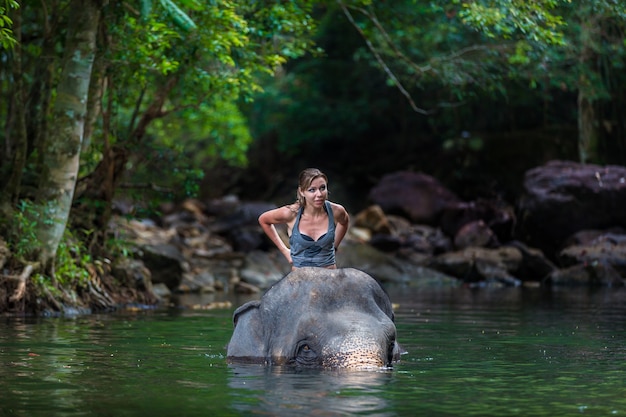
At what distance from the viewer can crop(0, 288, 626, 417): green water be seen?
329 inches

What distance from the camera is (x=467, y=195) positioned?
39656 mm

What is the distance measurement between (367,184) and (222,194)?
21.3 ft

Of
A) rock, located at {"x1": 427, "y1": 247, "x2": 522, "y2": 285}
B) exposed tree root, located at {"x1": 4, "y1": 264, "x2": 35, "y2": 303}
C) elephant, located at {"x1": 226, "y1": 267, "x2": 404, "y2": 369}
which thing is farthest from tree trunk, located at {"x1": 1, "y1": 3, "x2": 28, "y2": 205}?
rock, located at {"x1": 427, "y1": 247, "x2": 522, "y2": 285}

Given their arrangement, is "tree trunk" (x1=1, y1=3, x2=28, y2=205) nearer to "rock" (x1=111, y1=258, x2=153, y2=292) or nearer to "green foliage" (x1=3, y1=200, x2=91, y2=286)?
"green foliage" (x1=3, y1=200, x2=91, y2=286)

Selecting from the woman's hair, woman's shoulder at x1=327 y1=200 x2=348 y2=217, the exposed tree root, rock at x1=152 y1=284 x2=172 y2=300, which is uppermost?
the woman's hair

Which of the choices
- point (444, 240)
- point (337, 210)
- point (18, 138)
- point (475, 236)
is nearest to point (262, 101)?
point (444, 240)

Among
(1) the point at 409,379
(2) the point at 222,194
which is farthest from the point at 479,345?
(2) the point at 222,194

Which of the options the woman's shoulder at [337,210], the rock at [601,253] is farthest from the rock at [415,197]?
the woman's shoulder at [337,210]

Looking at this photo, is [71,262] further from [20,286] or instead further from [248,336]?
[248,336]

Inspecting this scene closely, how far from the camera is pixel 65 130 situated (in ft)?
58.7

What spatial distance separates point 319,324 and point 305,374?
27.2 inches

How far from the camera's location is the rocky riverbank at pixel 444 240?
28344mm

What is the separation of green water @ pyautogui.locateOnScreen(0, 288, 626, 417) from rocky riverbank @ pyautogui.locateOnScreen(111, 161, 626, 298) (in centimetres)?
952

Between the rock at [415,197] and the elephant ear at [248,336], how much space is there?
87.1 feet
